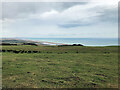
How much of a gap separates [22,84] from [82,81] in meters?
6.97

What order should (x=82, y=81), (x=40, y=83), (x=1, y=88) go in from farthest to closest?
1. (x=82, y=81)
2. (x=40, y=83)
3. (x=1, y=88)

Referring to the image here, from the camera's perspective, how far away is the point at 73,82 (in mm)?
11781

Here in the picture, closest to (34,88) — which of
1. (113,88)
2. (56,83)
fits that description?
(56,83)

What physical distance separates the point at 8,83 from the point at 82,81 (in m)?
8.60

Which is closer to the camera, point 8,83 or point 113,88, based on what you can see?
point 113,88

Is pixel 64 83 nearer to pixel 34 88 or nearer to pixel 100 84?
pixel 34 88

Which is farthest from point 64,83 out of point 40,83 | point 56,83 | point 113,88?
point 113,88

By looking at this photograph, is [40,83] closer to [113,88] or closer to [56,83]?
[56,83]

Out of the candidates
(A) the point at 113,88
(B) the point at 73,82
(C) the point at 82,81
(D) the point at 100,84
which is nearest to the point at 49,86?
(B) the point at 73,82

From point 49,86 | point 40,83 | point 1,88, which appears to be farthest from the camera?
point 40,83

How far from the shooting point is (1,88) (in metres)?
9.81

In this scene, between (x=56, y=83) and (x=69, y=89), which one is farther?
(x=56, y=83)

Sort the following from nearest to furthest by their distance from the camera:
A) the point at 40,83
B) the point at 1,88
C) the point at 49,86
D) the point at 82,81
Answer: the point at 1,88 → the point at 49,86 → the point at 40,83 → the point at 82,81

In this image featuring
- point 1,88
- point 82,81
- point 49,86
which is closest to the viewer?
point 1,88
